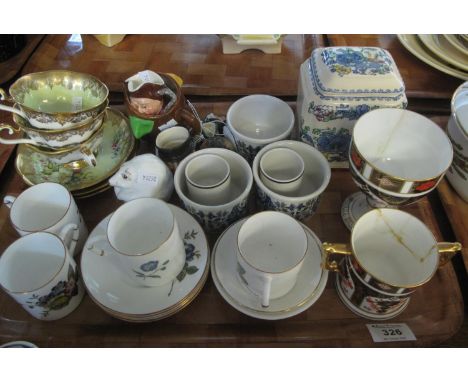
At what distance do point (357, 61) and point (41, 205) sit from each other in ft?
2.07

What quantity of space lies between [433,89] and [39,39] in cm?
102

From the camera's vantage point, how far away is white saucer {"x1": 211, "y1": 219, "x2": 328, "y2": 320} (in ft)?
1.97

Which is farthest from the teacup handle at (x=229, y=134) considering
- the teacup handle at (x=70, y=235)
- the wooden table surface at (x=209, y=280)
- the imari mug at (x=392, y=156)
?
the teacup handle at (x=70, y=235)

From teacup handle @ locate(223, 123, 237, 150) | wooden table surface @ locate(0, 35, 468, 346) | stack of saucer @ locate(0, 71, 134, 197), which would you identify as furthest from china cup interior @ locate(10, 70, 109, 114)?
teacup handle @ locate(223, 123, 237, 150)

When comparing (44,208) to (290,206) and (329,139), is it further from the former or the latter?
(329,139)

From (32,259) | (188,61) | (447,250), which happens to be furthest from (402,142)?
(32,259)

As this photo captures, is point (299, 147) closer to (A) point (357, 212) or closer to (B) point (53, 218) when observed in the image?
(A) point (357, 212)

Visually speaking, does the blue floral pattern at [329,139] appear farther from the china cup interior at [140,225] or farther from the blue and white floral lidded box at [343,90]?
the china cup interior at [140,225]

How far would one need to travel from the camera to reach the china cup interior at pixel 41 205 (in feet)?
2.27

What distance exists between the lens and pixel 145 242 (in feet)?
2.17

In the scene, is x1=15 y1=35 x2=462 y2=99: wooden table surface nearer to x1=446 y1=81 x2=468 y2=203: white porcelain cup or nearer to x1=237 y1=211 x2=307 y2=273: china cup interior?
x1=446 y1=81 x2=468 y2=203: white porcelain cup

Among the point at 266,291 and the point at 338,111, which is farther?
the point at 338,111

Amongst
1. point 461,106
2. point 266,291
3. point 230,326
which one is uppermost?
point 461,106

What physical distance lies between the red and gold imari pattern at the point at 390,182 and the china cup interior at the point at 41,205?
0.50 metres
